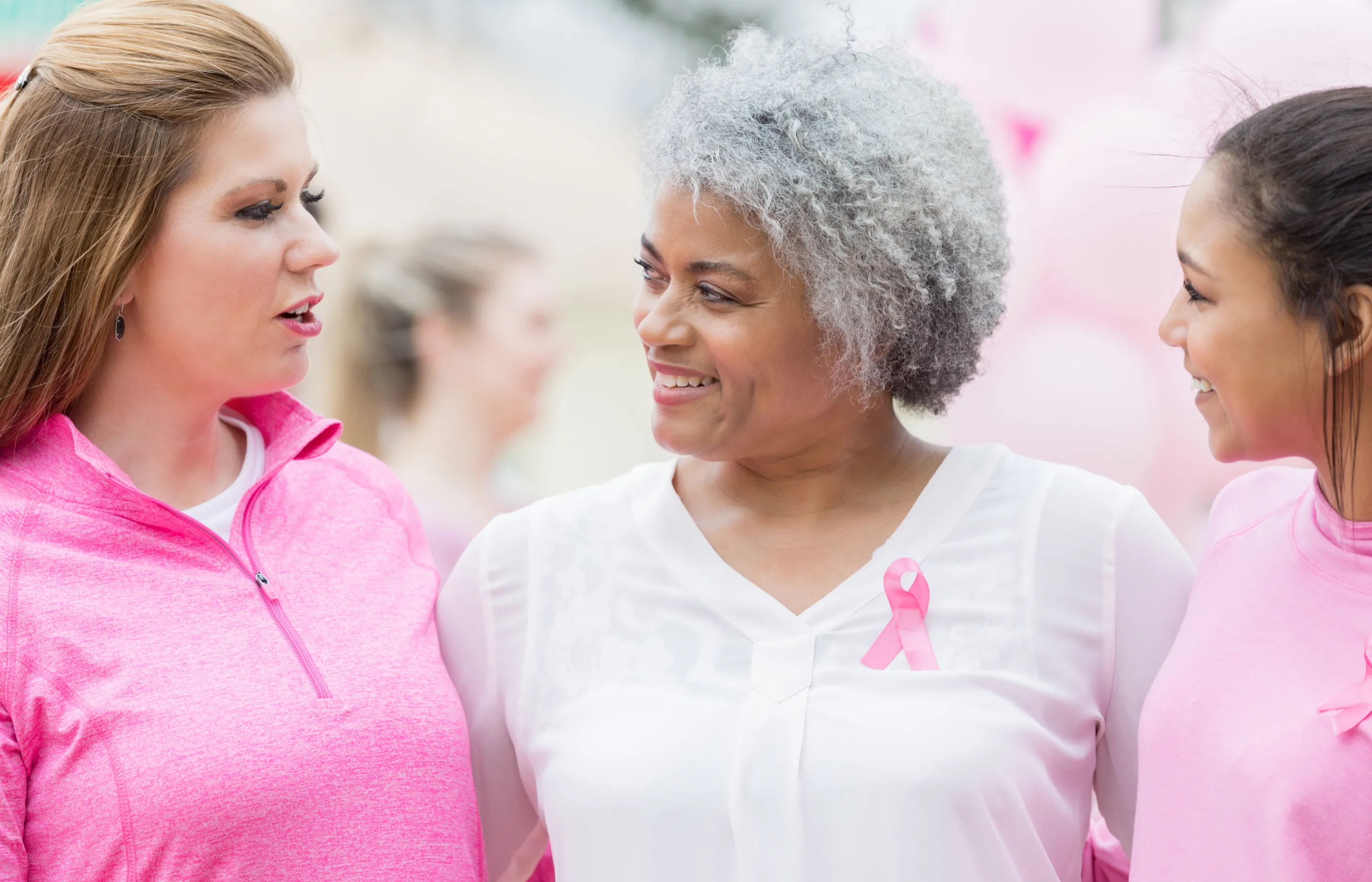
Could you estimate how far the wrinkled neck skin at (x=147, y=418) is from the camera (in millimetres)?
1546

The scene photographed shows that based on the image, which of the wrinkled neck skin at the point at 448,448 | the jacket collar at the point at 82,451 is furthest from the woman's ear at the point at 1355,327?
the wrinkled neck skin at the point at 448,448

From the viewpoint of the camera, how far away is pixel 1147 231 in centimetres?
242

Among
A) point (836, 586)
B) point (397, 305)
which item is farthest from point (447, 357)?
point (836, 586)

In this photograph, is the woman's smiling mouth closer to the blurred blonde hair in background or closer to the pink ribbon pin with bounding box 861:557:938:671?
the pink ribbon pin with bounding box 861:557:938:671

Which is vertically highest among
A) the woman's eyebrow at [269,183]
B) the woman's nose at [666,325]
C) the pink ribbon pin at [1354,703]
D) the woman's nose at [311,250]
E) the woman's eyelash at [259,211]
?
the woman's eyebrow at [269,183]

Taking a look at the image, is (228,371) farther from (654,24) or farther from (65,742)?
(654,24)

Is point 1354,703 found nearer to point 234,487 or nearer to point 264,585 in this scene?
point 264,585

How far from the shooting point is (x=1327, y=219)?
1247mm

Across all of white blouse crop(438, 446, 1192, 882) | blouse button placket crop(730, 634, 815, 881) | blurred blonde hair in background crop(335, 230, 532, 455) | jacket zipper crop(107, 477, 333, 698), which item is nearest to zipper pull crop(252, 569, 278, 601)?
jacket zipper crop(107, 477, 333, 698)

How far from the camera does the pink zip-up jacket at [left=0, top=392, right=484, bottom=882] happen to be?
1.32 m

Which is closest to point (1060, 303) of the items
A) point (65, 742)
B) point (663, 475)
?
point (663, 475)

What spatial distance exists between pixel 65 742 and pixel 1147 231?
1.92 meters

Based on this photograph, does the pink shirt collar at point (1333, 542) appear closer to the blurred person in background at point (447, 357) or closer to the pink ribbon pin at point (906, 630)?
the pink ribbon pin at point (906, 630)

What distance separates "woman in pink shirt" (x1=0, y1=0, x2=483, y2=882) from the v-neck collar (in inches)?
12.2
